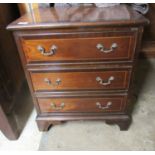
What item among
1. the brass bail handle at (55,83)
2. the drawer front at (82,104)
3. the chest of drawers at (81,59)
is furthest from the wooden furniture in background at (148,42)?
the brass bail handle at (55,83)

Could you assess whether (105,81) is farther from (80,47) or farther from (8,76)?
(8,76)

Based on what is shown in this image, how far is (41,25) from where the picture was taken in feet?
2.63

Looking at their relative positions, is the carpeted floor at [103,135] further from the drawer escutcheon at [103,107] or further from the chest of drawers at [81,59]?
the drawer escutcheon at [103,107]

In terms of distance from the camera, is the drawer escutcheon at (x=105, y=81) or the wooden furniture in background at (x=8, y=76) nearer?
the drawer escutcheon at (x=105, y=81)

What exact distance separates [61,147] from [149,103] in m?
0.85

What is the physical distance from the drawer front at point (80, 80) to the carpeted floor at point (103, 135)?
1.37 ft

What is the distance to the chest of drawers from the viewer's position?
32.4 inches

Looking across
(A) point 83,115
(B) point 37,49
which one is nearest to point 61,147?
(A) point 83,115

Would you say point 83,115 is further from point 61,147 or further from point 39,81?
point 39,81

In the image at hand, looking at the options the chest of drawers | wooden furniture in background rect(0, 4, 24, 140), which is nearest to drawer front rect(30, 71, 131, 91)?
the chest of drawers

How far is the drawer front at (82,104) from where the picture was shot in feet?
3.66

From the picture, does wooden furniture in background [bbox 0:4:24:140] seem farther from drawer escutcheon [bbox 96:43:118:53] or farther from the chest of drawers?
drawer escutcheon [bbox 96:43:118:53]

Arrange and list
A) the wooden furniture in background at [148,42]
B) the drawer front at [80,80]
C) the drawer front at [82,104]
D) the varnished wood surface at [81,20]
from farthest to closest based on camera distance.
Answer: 1. the wooden furniture in background at [148,42]
2. the drawer front at [82,104]
3. the drawer front at [80,80]
4. the varnished wood surface at [81,20]

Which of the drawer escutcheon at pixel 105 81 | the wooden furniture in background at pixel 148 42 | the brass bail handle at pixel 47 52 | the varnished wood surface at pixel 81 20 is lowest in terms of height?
the wooden furniture in background at pixel 148 42
